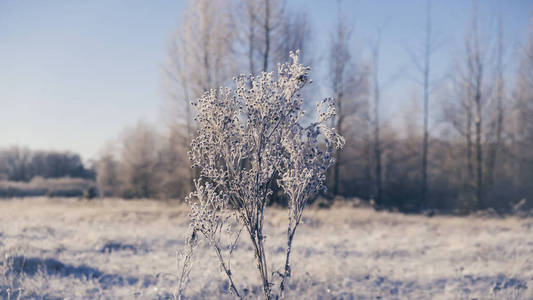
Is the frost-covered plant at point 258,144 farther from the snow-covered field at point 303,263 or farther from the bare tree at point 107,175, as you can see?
the bare tree at point 107,175

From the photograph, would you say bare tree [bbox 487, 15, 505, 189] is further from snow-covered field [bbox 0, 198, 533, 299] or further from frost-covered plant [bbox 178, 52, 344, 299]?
frost-covered plant [bbox 178, 52, 344, 299]

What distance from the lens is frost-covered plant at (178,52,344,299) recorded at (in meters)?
3.22

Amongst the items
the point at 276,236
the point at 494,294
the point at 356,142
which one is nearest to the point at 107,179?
the point at 356,142

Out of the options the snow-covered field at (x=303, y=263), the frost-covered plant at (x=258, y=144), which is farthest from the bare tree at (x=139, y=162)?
the frost-covered plant at (x=258, y=144)

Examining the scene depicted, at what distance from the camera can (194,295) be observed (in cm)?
536

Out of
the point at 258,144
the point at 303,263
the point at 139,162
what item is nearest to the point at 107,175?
the point at 139,162

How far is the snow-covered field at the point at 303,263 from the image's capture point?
18.2 feet

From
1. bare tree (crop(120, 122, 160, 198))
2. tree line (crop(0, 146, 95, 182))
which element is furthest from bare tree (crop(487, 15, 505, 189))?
tree line (crop(0, 146, 95, 182))

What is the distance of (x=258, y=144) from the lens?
10.9 ft

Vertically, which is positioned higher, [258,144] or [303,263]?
[258,144]

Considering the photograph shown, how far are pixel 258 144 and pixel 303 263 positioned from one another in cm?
444

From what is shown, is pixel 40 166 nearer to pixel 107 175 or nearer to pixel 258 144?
pixel 107 175

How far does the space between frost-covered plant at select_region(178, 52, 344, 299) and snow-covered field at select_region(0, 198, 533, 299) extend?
262 centimetres

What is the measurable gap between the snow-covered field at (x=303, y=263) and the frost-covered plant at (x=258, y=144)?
2.62 metres
